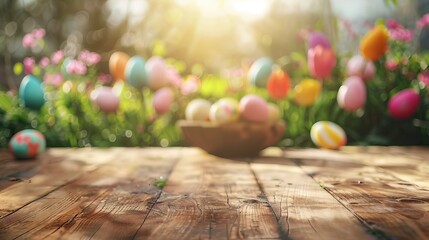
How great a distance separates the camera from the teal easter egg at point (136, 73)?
9.79 feet

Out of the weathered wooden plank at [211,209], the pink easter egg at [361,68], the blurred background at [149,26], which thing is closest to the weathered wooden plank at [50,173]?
the weathered wooden plank at [211,209]

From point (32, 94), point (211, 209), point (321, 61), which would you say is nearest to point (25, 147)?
point (32, 94)

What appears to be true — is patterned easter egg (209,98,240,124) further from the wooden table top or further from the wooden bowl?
the wooden table top

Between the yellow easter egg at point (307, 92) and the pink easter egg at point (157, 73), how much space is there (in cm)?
73

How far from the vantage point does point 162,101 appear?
2945 millimetres

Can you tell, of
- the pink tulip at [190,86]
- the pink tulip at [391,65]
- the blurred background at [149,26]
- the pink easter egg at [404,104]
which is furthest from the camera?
the blurred background at [149,26]

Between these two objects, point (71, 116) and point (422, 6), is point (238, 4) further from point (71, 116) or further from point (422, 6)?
point (71, 116)

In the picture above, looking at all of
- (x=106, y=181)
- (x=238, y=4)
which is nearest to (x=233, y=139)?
(x=106, y=181)

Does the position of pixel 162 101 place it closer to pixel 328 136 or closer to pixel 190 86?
pixel 190 86

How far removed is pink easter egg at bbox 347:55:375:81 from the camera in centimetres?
301

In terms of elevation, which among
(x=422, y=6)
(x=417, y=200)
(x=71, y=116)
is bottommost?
(x=417, y=200)

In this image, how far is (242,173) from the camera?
1.84 m

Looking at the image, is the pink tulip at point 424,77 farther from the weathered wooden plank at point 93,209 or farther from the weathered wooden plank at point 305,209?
the weathered wooden plank at point 93,209

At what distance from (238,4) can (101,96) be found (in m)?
2.35
